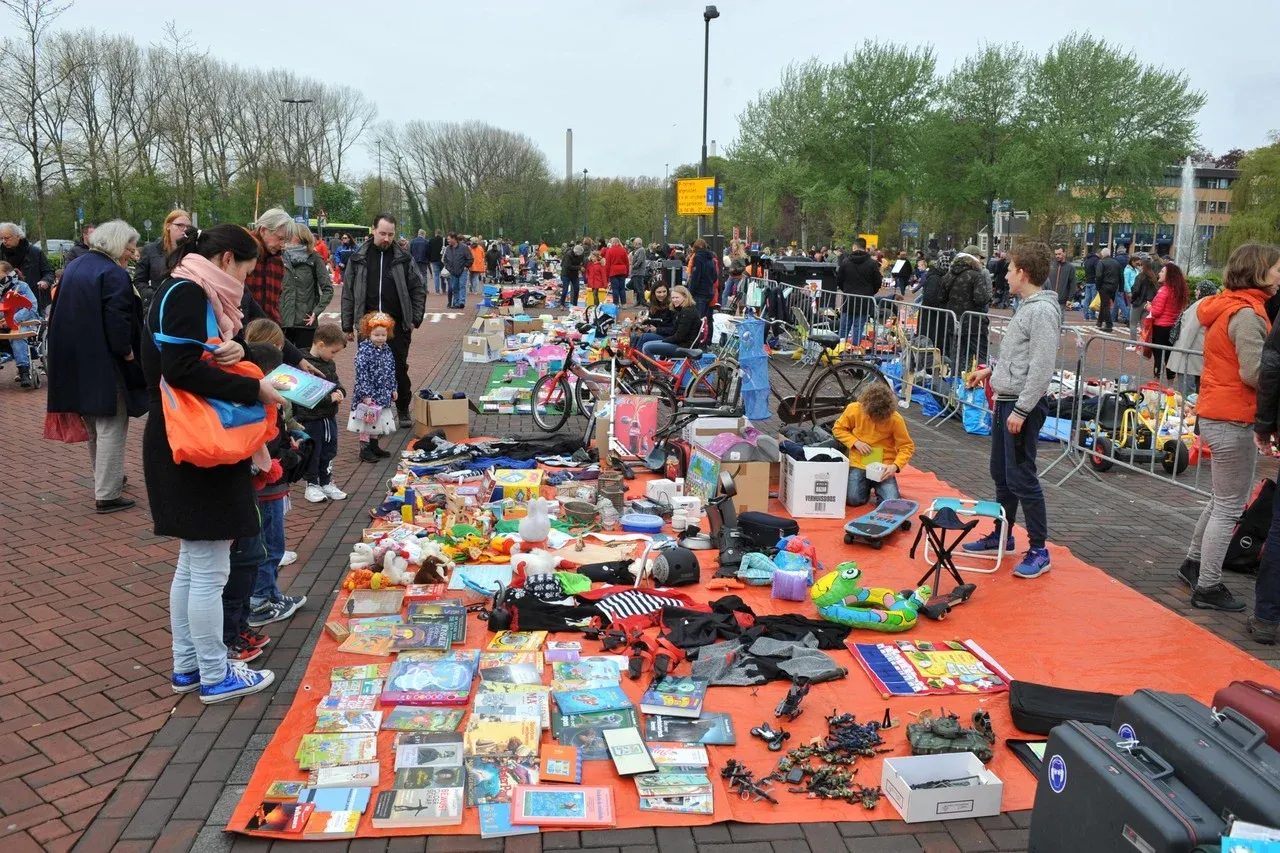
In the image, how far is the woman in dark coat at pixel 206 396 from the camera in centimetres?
364

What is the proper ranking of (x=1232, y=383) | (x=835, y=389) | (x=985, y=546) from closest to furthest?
(x=1232, y=383), (x=985, y=546), (x=835, y=389)

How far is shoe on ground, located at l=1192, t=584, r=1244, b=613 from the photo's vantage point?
554 cm

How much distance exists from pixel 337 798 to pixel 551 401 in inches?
288

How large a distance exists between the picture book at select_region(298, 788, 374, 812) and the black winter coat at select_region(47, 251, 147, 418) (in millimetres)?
4222

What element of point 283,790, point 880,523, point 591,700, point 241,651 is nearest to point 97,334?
point 241,651

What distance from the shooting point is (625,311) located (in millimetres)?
24672

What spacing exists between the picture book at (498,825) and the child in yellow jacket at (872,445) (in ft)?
15.5

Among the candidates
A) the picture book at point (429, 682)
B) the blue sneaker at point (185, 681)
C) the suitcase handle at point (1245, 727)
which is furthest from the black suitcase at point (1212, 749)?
the blue sneaker at point (185, 681)

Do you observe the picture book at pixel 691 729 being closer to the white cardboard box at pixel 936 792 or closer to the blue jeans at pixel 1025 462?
the white cardboard box at pixel 936 792

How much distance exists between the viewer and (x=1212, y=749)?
2.58 meters

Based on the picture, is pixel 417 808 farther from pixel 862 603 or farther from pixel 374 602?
pixel 862 603

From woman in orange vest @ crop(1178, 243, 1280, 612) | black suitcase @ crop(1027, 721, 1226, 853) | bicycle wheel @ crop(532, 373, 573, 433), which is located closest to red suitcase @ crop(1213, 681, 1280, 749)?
black suitcase @ crop(1027, 721, 1226, 853)

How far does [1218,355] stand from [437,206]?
2405 inches

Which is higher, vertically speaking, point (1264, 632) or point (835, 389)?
point (835, 389)
